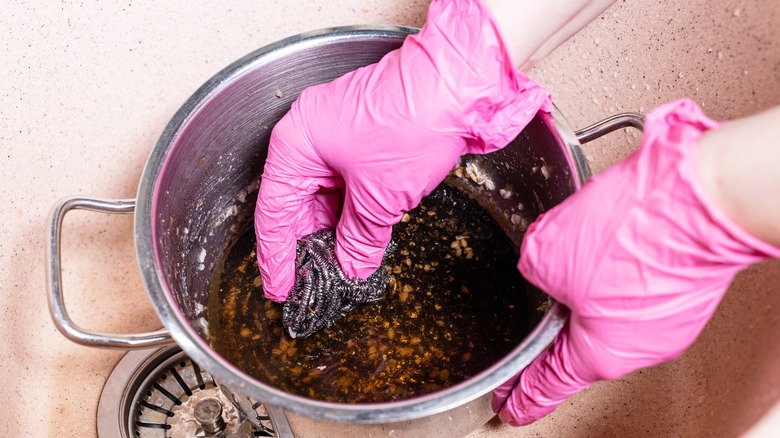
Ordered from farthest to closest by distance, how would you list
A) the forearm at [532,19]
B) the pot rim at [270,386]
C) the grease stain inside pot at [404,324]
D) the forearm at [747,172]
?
1. the grease stain inside pot at [404,324]
2. the forearm at [532,19]
3. the pot rim at [270,386]
4. the forearm at [747,172]

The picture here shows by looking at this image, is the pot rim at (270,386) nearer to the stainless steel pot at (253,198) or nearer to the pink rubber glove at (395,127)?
the stainless steel pot at (253,198)

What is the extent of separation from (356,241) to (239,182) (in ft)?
0.78

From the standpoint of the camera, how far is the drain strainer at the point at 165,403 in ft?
2.81

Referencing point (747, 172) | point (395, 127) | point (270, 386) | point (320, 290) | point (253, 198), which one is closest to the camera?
point (747, 172)

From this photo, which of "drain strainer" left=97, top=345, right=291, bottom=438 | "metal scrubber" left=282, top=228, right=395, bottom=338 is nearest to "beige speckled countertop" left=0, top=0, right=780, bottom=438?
"drain strainer" left=97, top=345, right=291, bottom=438

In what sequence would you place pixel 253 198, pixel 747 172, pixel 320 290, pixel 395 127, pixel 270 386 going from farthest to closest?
1. pixel 253 198
2. pixel 320 290
3. pixel 395 127
4. pixel 270 386
5. pixel 747 172

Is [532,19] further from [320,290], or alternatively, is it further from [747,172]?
[320,290]

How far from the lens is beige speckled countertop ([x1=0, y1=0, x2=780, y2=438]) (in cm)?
70

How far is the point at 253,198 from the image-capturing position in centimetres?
96

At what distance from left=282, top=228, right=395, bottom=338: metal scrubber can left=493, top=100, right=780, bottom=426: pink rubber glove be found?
0.30 metres

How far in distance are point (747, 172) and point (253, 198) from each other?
0.70 metres

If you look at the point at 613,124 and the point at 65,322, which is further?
the point at 613,124

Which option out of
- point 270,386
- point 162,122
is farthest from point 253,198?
point 270,386

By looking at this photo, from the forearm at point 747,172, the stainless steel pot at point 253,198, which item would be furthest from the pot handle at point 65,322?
the forearm at point 747,172
